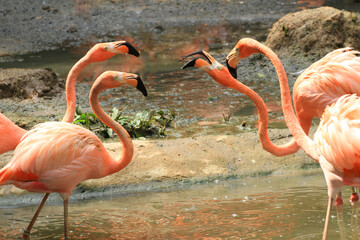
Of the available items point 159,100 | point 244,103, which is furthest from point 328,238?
point 159,100

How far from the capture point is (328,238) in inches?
148

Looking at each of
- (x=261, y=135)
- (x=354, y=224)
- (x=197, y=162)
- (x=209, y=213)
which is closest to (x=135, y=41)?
(x=197, y=162)

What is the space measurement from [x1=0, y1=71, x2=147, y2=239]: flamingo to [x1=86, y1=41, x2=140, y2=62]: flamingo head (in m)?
0.39

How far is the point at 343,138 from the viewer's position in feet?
11.0

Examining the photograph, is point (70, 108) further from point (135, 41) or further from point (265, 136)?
point (135, 41)

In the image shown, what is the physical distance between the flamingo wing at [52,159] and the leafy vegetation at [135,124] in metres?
1.63

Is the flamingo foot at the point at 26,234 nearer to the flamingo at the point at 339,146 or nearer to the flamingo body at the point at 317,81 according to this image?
the flamingo body at the point at 317,81

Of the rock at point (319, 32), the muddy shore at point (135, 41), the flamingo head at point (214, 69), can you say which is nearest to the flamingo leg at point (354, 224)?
the muddy shore at point (135, 41)

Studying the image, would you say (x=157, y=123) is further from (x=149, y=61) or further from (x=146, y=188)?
(x=149, y=61)

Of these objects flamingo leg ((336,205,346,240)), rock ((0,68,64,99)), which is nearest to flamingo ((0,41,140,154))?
A: flamingo leg ((336,205,346,240))

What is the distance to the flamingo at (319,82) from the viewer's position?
4324mm

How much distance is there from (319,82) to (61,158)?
2.18 meters

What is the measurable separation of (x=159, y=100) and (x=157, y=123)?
1106 millimetres

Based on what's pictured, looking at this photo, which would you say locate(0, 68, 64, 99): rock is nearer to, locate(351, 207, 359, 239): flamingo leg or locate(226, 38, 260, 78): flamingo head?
locate(226, 38, 260, 78): flamingo head
